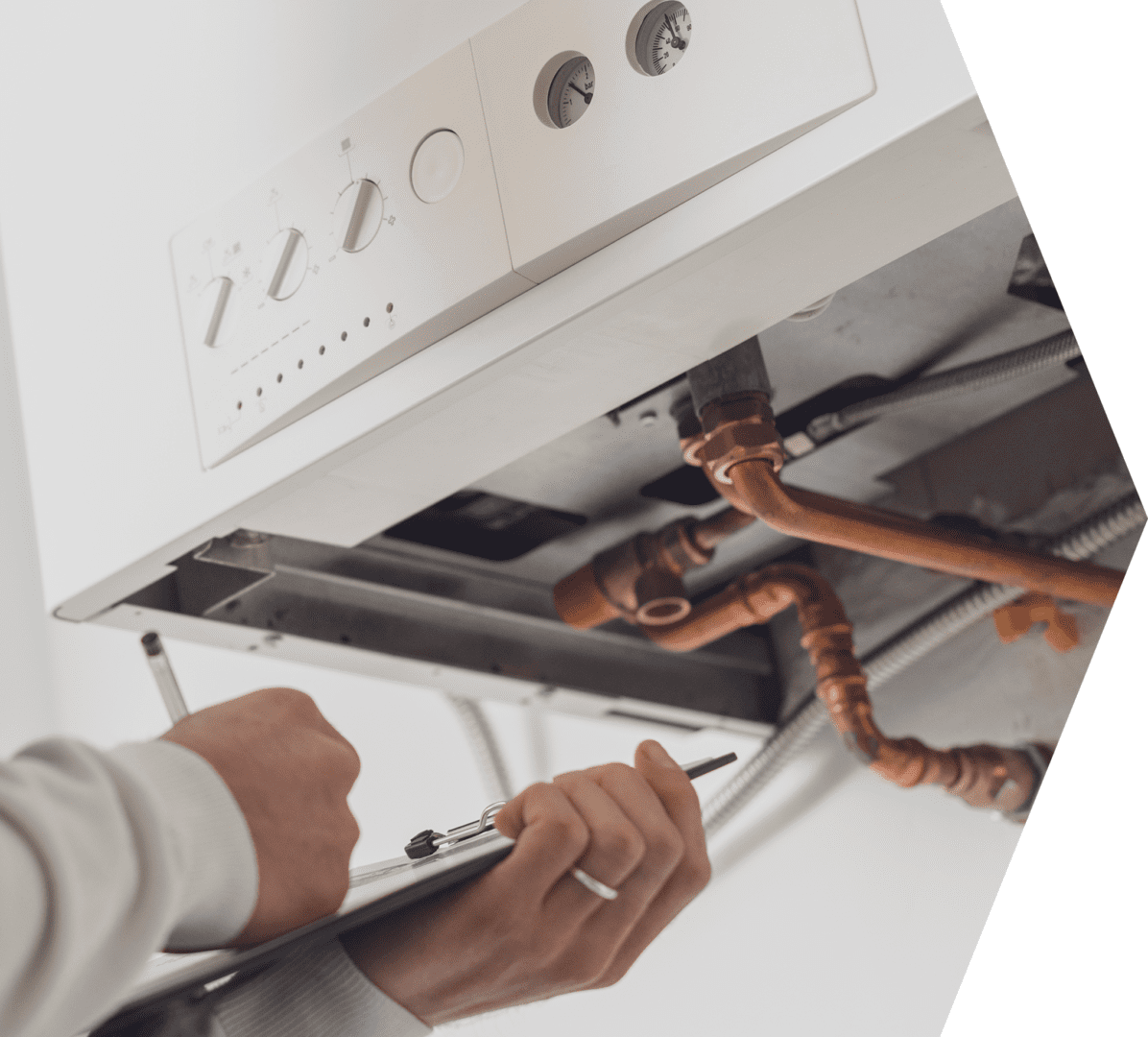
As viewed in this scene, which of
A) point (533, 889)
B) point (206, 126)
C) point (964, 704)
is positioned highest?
point (206, 126)

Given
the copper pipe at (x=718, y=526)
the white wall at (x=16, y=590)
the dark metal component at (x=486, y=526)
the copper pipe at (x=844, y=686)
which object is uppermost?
the white wall at (x=16, y=590)

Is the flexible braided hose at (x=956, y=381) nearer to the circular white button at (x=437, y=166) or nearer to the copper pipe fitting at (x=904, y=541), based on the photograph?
the copper pipe fitting at (x=904, y=541)

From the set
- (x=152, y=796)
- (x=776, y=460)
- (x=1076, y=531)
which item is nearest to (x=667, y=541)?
(x=776, y=460)

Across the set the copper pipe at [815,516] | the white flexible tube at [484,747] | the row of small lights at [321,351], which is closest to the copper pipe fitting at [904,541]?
the copper pipe at [815,516]

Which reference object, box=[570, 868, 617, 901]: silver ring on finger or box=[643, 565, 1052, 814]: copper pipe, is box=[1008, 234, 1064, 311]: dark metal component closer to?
box=[643, 565, 1052, 814]: copper pipe

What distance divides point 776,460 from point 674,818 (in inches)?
10.1

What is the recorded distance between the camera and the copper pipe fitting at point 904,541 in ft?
2.15

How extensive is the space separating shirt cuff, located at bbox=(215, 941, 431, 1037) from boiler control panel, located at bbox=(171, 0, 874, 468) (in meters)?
0.28

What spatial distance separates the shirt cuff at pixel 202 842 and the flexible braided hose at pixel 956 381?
491mm

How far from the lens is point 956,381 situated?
2.39ft

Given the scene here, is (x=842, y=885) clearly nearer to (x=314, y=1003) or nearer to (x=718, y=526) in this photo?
(x=718, y=526)

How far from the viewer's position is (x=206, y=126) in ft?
Answer: 2.32

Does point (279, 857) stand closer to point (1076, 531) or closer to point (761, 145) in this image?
point (761, 145)

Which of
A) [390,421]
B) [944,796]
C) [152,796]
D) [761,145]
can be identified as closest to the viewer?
[152,796]
